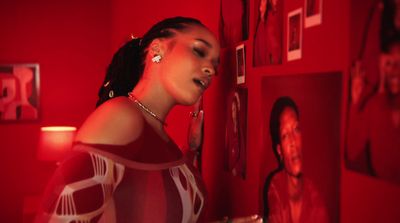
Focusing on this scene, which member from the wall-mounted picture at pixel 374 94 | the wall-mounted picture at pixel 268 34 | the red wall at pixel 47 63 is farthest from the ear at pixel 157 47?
the red wall at pixel 47 63

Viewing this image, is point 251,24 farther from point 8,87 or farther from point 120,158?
point 8,87

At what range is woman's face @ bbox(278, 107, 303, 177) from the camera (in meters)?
1.07

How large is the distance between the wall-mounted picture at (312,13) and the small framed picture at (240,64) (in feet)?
1.34

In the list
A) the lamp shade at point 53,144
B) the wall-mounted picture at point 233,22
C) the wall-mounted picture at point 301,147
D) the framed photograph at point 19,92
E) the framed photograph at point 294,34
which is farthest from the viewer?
the framed photograph at point 19,92

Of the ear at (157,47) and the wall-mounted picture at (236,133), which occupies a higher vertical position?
the ear at (157,47)

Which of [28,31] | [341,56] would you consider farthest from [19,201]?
[341,56]

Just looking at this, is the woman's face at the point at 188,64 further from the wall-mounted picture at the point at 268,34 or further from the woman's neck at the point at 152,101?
the wall-mounted picture at the point at 268,34

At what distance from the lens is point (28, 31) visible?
12.0 feet

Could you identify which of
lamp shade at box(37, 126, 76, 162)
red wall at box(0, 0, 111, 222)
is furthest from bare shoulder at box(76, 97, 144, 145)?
red wall at box(0, 0, 111, 222)

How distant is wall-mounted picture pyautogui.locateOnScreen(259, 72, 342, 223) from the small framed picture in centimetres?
16

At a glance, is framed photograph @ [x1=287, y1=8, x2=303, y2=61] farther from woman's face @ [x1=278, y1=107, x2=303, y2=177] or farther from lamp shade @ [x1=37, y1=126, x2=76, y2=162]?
lamp shade @ [x1=37, y1=126, x2=76, y2=162]

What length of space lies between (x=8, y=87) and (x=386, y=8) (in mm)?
3433

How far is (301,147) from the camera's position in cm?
105

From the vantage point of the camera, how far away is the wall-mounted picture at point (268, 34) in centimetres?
116
